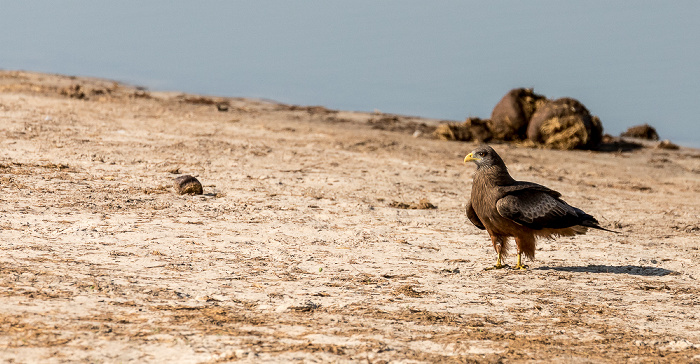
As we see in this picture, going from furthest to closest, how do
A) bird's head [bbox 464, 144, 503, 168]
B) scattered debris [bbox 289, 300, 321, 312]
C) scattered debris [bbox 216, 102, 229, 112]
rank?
scattered debris [bbox 216, 102, 229, 112]
bird's head [bbox 464, 144, 503, 168]
scattered debris [bbox 289, 300, 321, 312]

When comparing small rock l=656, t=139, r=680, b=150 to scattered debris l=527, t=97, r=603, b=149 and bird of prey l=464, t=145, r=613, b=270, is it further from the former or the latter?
bird of prey l=464, t=145, r=613, b=270

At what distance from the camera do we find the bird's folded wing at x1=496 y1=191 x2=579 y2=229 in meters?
7.82

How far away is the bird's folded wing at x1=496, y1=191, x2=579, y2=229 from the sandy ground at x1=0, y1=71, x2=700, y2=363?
594 millimetres

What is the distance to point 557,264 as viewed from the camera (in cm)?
865

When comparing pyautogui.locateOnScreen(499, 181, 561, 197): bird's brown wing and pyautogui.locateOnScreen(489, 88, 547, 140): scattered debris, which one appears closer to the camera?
pyautogui.locateOnScreen(499, 181, 561, 197): bird's brown wing

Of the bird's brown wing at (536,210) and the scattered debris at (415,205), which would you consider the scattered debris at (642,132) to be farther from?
the bird's brown wing at (536,210)

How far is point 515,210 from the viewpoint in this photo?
25.6 ft

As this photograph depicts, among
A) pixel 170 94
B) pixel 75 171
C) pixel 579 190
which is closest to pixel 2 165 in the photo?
pixel 75 171

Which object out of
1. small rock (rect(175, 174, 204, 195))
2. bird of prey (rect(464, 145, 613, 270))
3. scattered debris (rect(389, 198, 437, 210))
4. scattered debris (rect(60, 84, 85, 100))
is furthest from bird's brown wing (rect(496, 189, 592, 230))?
scattered debris (rect(60, 84, 85, 100))

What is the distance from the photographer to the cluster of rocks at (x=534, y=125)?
19453 mm

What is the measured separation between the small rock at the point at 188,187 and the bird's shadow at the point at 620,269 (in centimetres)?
503

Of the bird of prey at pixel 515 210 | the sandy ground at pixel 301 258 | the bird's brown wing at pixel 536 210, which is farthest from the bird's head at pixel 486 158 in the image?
the sandy ground at pixel 301 258

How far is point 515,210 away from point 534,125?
490 inches

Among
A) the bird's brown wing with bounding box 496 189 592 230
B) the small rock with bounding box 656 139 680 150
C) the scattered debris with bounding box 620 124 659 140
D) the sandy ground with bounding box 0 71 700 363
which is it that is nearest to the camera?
the sandy ground with bounding box 0 71 700 363
